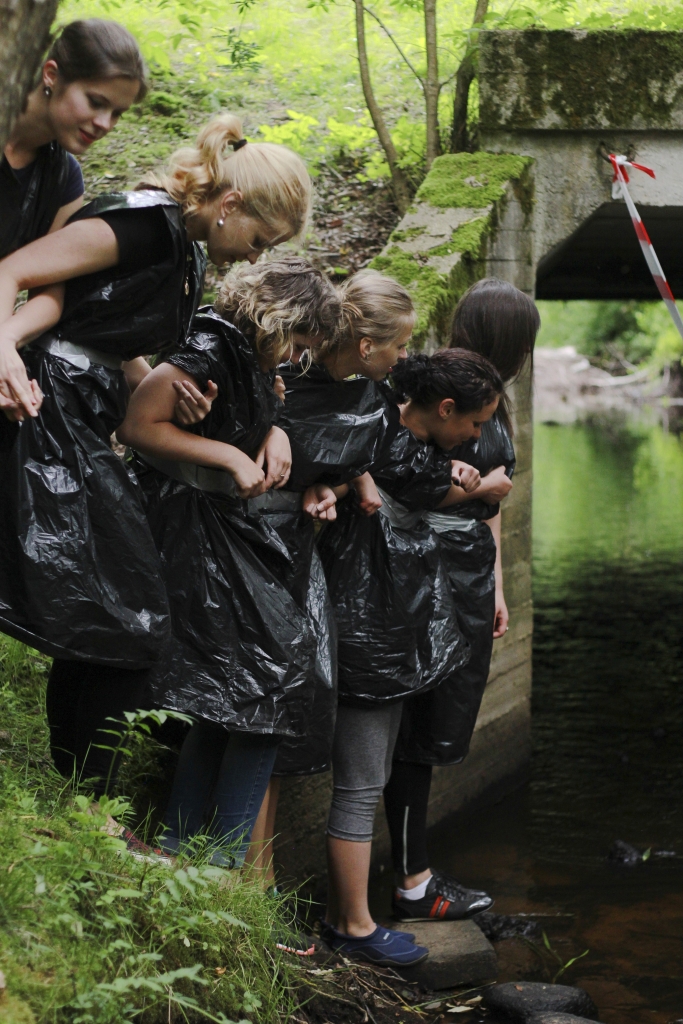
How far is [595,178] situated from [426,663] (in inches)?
132

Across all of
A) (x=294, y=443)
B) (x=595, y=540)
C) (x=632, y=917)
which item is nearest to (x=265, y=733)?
(x=294, y=443)

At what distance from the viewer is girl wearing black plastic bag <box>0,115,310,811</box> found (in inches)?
91.3

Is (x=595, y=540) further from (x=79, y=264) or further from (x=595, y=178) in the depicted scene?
(x=79, y=264)

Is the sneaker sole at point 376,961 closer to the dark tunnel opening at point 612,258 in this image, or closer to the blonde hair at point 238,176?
the blonde hair at point 238,176

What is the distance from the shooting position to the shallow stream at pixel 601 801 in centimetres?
404

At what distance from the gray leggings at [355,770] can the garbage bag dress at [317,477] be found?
11.5 inches

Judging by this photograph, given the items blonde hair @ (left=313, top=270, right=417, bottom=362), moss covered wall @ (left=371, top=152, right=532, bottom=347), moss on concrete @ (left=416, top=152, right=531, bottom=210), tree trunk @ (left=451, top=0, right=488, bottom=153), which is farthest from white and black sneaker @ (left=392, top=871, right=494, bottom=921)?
tree trunk @ (left=451, top=0, right=488, bottom=153)

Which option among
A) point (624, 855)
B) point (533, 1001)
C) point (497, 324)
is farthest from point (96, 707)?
point (624, 855)

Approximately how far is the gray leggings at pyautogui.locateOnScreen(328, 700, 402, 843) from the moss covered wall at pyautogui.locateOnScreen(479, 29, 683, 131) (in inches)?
139

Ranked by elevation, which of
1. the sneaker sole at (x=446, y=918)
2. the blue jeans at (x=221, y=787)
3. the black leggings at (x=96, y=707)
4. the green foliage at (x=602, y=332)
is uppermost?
the black leggings at (x=96, y=707)

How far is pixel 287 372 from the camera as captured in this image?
10.4 feet

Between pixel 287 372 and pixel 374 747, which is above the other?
pixel 287 372

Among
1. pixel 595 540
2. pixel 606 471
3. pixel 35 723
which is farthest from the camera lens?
pixel 606 471

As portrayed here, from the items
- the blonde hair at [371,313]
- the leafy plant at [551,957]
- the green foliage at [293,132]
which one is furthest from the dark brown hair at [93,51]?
the green foliage at [293,132]
